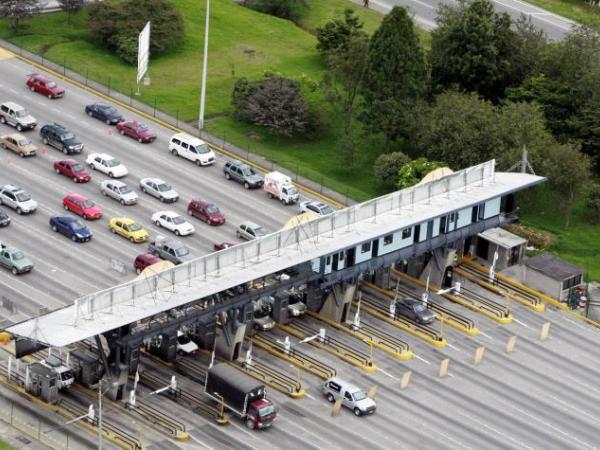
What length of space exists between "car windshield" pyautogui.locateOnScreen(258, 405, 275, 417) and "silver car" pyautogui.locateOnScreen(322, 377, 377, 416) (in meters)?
6.04

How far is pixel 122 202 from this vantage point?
15550 cm

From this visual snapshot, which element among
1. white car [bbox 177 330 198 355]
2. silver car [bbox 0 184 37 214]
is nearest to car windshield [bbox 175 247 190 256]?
white car [bbox 177 330 198 355]

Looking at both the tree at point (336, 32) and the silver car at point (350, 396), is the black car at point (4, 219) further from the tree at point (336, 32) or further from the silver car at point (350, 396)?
the tree at point (336, 32)

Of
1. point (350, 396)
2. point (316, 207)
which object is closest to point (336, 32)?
point (316, 207)

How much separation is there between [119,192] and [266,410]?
41277 mm

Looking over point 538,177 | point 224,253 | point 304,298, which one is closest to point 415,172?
point 538,177

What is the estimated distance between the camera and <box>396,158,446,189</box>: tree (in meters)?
160

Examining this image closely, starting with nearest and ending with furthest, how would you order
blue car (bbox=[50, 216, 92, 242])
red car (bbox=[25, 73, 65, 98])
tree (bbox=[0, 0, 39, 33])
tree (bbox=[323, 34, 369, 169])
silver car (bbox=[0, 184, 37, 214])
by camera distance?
blue car (bbox=[50, 216, 92, 242]) < silver car (bbox=[0, 184, 37, 214]) < tree (bbox=[323, 34, 369, 169]) < red car (bbox=[25, 73, 65, 98]) < tree (bbox=[0, 0, 39, 33])

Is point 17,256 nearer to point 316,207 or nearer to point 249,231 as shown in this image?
point 249,231

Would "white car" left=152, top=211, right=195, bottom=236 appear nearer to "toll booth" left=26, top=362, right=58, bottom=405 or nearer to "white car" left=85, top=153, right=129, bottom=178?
"white car" left=85, top=153, right=129, bottom=178

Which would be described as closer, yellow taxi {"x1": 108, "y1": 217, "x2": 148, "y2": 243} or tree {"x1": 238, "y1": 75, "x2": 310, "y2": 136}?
yellow taxi {"x1": 108, "y1": 217, "x2": 148, "y2": 243}

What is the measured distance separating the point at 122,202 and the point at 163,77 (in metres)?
32.1

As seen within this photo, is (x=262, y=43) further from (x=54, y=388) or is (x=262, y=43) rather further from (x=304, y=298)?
(x=54, y=388)

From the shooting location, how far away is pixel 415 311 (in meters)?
138
